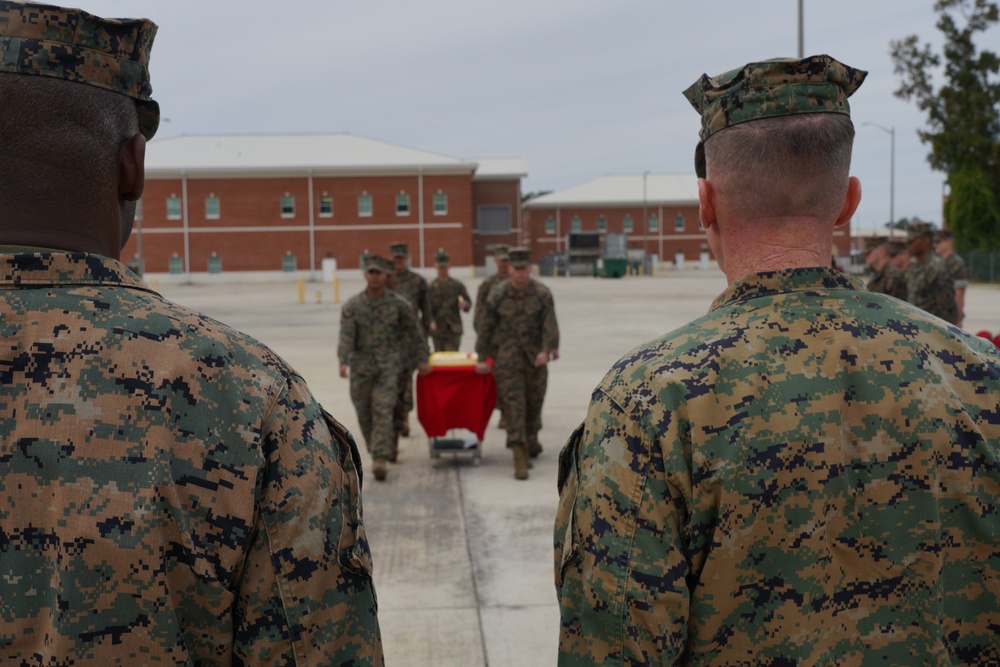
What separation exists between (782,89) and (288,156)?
62.9 meters

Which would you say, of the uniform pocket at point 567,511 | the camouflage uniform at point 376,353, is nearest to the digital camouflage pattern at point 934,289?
the camouflage uniform at point 376,353

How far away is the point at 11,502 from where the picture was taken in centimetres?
168

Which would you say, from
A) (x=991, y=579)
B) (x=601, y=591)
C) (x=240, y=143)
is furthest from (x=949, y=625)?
(x=240, y=143)

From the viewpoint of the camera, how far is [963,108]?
49.4 meters

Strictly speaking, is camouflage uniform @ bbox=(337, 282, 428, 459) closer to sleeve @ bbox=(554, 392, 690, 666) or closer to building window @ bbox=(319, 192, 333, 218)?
sleeve @ bbox=(554, 392, 690, 666)

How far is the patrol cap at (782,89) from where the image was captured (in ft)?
6.84

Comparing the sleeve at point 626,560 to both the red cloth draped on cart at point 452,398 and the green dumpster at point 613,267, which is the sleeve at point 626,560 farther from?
the green dumpster at point 613,267

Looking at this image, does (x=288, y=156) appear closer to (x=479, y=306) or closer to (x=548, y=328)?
(x=479, y=306)

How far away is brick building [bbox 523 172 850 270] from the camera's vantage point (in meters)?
79.1

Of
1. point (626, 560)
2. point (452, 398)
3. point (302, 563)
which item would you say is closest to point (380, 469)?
point (452, 398)

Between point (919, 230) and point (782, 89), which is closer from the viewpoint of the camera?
point (782, 89)

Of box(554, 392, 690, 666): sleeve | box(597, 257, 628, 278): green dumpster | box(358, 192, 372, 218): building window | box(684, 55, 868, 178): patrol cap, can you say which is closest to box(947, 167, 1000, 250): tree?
box(597, 257, 628, 278): green dumpster

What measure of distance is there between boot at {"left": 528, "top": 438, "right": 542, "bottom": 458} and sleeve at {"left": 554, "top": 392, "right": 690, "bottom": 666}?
7580 millimetres

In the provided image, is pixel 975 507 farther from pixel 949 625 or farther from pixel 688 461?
pixel 688 461
